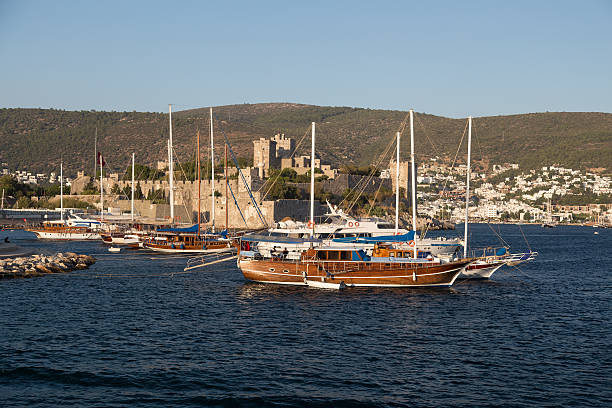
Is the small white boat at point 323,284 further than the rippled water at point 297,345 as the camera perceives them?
Yes

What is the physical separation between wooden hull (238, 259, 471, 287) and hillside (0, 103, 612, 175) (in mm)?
107557

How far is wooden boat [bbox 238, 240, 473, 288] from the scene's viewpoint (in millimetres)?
29938

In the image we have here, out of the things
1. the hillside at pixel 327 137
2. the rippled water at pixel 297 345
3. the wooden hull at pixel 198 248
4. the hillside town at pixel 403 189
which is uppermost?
the hillside at pixel 327 137

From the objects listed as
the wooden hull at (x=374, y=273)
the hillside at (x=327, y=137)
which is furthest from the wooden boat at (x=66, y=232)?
the hillside at (x=327, y=137)

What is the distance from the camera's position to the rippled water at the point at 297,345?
15510 mm

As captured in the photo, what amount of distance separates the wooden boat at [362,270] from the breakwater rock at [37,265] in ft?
44.6

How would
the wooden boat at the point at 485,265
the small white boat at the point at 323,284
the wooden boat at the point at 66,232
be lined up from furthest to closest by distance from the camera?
1. the wooden boat at the point at 66,232
2. the wooden boat at the point at 485,265
3. the small white boat at the point at 323,284

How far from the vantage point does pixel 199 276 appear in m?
36.2

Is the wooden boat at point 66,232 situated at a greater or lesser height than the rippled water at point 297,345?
greater

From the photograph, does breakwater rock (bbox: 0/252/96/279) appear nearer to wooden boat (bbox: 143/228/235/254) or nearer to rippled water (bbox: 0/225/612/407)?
rippled water (bbox: 0/225/612/407)

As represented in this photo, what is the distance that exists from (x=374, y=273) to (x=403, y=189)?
6976 cm

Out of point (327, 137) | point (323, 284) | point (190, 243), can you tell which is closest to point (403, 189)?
point (190, 243)

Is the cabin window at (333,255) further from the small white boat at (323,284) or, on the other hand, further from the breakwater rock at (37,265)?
the breakwater rock at (37,265)

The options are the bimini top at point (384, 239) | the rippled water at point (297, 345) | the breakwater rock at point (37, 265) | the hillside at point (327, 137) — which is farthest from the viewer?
the hillside at point (327, 137)
